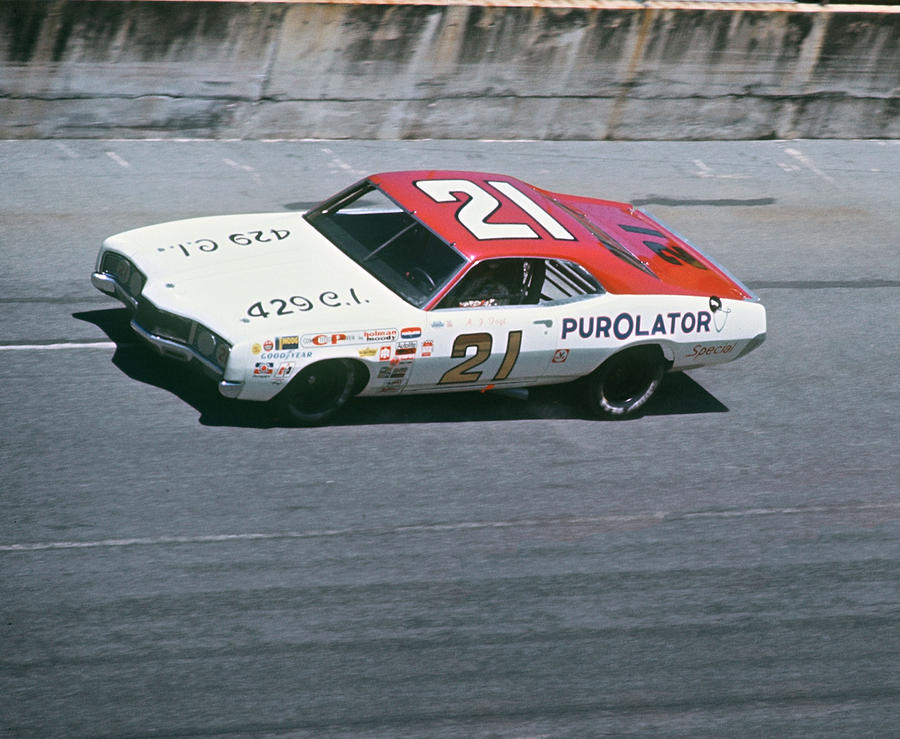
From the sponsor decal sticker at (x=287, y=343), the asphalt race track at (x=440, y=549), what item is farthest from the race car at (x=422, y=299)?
the asphalt race track at (x=440, y=549)

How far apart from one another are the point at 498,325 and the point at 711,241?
470cm

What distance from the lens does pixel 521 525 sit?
7.02m

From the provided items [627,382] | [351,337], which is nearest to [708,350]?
[627,382]

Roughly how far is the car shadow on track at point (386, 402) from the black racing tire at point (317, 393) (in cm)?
12

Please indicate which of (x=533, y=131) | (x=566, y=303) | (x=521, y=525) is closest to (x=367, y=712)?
(x=521, y=525)

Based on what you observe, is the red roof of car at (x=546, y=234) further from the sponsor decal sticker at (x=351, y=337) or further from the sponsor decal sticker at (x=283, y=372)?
the sponsor decal sticker at (x=283, y=372)

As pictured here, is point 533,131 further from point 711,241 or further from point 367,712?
point 367,712

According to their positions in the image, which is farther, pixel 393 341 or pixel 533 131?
pixel 533 131

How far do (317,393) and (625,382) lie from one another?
7.20ft

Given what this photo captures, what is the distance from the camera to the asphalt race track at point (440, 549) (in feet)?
18.4

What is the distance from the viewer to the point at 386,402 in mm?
8211

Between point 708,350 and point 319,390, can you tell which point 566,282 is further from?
point 319,390

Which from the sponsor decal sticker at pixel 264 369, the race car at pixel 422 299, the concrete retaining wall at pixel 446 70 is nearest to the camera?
the sponsor decal sticker at pixel 264 369

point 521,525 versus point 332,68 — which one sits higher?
point 332,68
